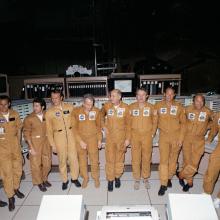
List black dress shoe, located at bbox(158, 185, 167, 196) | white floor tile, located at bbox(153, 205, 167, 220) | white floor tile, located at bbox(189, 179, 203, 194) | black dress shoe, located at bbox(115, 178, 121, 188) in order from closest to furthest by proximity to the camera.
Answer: white floor tile, located at bbox(153, 205, 167, 220) < black dress shoe, located at bbox(158, 185, 167, 196) < white floor tile, located at bbox(189, 179, 203, 194) < black dress shoe, located at bbox(115, 178, 121, 188)

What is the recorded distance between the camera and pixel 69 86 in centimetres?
392

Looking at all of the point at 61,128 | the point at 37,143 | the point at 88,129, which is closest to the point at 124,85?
the point at 88,129

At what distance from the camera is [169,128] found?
322 cm

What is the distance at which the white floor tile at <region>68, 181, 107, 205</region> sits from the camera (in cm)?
318

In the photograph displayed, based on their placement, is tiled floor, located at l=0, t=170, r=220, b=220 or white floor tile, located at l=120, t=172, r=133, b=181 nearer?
tiled floor, located at l=0, t=170, r=220, b=220

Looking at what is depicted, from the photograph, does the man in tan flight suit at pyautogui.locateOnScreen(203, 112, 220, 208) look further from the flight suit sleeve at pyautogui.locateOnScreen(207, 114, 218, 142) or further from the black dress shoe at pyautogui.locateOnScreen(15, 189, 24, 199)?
the black dress shoe at pyautogui.locateOnScreen(15, 189, 24, 199)

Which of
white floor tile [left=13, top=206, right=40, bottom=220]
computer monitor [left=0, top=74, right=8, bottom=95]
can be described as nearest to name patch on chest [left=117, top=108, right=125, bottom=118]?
white floor tile [left=13, top=206, right=40, bottom=220]

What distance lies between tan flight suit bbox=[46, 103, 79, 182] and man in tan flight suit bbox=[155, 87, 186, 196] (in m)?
1.26

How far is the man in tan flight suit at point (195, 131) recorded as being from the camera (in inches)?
123

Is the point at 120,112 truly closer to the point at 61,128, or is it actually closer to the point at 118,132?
the point at 118,132

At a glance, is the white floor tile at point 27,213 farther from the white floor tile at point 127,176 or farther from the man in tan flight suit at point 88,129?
the white floor tile at point 127,176

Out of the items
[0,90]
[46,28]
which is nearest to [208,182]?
[0,90]

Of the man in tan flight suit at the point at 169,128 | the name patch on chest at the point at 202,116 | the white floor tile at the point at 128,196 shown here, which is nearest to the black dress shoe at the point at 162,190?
the man in tan flight suit at the point at 169,128

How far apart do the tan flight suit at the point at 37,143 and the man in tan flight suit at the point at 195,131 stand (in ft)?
6.68
